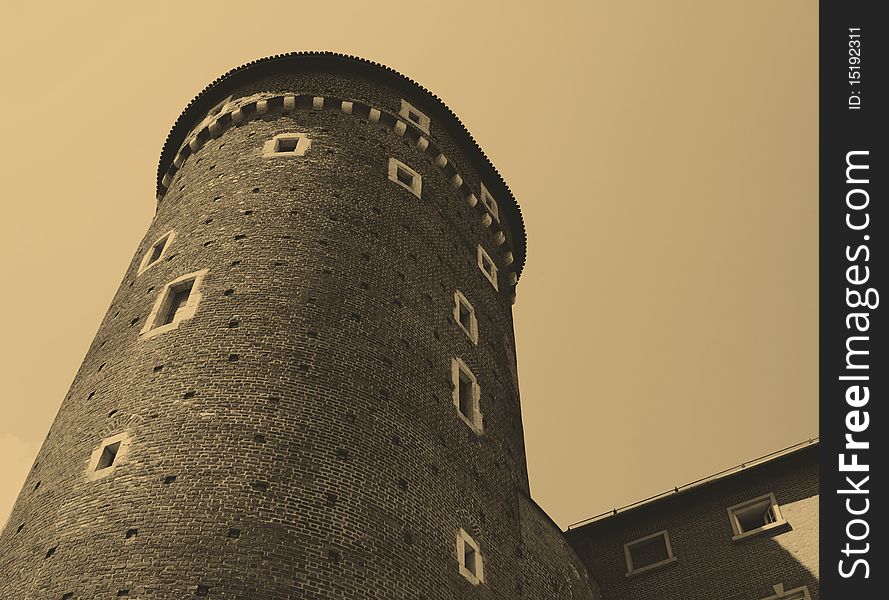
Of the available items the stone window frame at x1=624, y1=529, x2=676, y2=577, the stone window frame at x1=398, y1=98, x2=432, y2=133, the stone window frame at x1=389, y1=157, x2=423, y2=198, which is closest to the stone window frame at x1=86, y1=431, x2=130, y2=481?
the stone window frame at x1=389, y1=157, x2=423, y2=198

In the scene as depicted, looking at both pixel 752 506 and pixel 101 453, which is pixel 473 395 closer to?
pixel 101 453

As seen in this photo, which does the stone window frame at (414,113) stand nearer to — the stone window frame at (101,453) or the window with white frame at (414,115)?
the window with white frame at (414,115)

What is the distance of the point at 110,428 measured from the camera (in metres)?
19.0

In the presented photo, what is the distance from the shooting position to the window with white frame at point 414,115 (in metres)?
30.1

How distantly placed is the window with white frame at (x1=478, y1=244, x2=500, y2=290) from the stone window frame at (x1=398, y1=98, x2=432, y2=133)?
4020 mm

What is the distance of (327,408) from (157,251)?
27.1ft

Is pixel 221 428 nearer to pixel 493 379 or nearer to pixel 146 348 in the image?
pixel 146 348

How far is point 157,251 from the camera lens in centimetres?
2520

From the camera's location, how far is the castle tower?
16.7 metres

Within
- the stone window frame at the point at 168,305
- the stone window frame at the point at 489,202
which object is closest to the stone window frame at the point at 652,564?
the stone window frame at the point at 489,202

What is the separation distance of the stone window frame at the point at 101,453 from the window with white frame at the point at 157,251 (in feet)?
21.9

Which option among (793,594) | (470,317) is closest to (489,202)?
(470,317)
